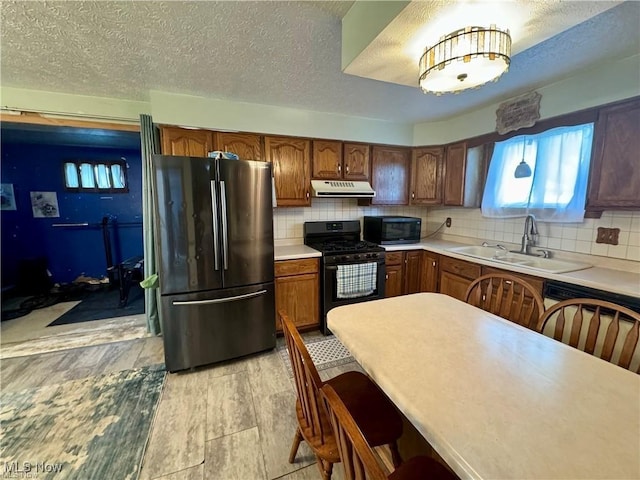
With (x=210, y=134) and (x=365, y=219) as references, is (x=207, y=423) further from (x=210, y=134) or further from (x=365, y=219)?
(x=365, y=219)

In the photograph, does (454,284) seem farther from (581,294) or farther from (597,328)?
(597,328)

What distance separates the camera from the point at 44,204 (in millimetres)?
4082

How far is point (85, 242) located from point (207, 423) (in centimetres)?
431

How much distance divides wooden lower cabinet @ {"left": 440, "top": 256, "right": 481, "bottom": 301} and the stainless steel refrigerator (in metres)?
1.87

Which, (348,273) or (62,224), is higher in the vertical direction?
(62,224)

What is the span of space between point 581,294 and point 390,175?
2.14 metres

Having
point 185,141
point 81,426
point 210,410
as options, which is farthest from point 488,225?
point 81,426

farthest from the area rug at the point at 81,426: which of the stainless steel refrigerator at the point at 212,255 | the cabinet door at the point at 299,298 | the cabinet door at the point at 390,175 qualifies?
the cabinet door at the point at 390,175

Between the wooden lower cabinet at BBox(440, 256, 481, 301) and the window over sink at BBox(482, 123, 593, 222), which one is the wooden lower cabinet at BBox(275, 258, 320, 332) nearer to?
the wooden lower cabinet at BBox(440, 256, 481, 301)

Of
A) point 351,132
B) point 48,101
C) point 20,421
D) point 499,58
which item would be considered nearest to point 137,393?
point 20,421

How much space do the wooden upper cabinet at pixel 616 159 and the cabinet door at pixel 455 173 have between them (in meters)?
1.12

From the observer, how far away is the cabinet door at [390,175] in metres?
3.25

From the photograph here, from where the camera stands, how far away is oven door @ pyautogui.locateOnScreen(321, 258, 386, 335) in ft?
8.93

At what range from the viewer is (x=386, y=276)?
3033 mm
